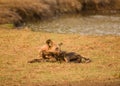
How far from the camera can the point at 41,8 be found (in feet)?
117

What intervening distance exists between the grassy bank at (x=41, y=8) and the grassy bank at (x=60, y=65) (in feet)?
32.4

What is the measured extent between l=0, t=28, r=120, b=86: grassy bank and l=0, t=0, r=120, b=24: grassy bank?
9.86m

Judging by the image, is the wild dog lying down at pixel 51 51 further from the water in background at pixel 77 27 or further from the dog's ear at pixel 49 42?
the water in background at pixel 77 27

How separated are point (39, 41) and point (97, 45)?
3023mm

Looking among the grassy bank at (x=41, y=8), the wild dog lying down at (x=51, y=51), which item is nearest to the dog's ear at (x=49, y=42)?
the wild dog lying down at (x=51, y=51)

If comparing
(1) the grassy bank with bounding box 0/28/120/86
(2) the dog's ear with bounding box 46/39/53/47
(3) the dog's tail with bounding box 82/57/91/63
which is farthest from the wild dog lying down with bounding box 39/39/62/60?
(3) the dog's tail with bounding box 82/57/91/63

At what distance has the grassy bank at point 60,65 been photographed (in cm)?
1188

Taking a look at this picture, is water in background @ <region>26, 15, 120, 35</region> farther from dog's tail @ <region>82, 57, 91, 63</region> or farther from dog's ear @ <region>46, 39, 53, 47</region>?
dog's ear @ <region>46, 39, 53, 47</region>

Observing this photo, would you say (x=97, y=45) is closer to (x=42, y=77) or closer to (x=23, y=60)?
(x=23, y=60)

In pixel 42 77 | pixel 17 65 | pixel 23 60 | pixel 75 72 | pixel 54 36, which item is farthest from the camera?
pixel 54 36

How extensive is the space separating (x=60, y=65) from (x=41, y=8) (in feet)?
71.4

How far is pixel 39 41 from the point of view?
2048cm

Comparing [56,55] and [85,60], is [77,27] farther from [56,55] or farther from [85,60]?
[56,55]

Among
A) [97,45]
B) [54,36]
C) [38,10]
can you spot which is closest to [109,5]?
[38,10]
